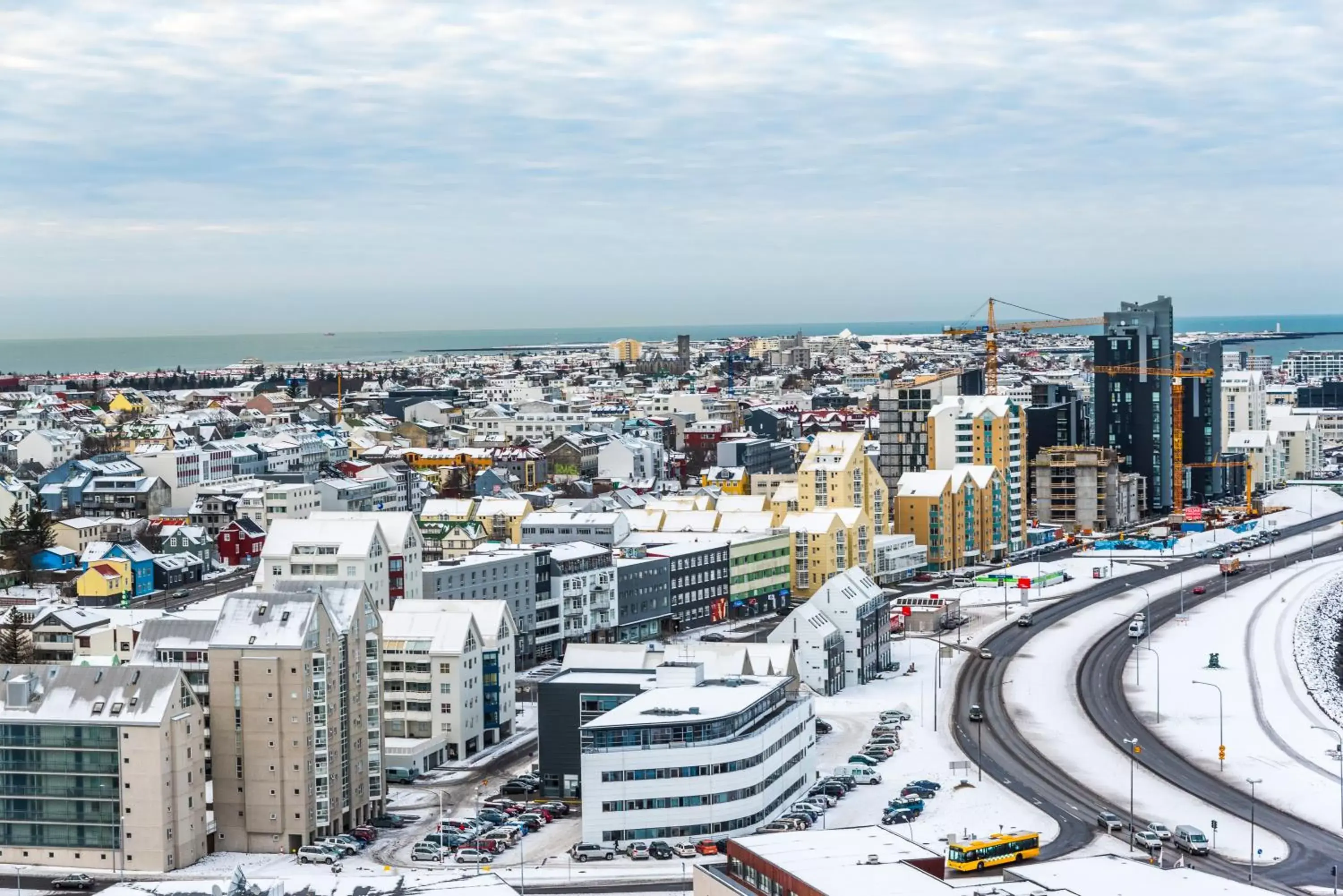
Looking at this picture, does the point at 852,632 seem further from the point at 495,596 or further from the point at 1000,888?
the point at 1000,888

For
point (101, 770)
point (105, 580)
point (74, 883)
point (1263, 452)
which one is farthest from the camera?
point (1263, 452)

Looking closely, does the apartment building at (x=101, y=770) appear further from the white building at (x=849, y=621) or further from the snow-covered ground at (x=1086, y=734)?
the white building at (x=849, y=621)

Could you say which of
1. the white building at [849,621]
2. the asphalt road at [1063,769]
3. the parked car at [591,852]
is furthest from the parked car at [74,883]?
the white building at [849,621]

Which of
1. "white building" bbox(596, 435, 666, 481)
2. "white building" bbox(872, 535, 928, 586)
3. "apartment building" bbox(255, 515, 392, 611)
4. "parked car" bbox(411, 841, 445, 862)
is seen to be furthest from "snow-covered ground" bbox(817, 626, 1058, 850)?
"white building" bbox(596, 435, 666, 481)

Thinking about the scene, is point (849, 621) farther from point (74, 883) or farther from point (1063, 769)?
point (74, 883)

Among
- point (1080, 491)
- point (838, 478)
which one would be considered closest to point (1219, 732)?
point (838, 478)

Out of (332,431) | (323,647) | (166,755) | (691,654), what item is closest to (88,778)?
(166,755)

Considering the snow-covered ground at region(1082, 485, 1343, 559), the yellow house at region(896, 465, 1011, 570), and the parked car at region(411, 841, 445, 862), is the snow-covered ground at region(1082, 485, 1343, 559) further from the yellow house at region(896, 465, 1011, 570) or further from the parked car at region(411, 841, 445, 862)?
the parked car at region(411, 841, 445, 862)
